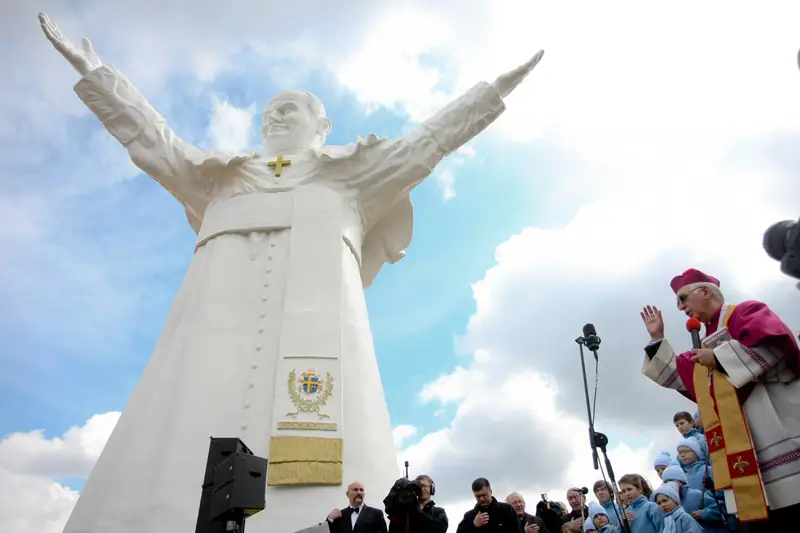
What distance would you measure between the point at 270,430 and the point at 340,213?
2.82 m

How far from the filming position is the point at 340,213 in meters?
7.55

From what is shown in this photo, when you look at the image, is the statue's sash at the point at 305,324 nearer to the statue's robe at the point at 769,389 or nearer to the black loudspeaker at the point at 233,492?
the black loudspeaker at the point at 233,492

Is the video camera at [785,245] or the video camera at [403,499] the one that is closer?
the video camera at [785,245]

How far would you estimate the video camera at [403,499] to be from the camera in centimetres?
469

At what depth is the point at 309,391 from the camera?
610 centimetres

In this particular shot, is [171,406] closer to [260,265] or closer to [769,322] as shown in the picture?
[260,265]

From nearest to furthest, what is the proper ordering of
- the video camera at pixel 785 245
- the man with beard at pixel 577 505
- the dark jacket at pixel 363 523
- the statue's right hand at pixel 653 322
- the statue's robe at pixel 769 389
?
the video camera at pixel 785 245
the statue's robe at pixel 769 389
the statue's right hand at pixel 653 322
the dark jacket at pixel 363 523
the man with beard at pixel 577 505

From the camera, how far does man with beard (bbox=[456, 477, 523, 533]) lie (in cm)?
516

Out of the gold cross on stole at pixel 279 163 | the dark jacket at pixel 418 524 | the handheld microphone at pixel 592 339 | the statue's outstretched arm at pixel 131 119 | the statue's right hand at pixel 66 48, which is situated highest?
the statue's right hand at pixel 66 48

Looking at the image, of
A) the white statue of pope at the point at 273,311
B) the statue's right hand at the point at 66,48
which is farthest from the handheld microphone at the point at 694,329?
the statue's right hand at the point at 66,48

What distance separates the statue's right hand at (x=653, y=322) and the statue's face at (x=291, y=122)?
5865mm

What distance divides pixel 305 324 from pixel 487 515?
2.67 m

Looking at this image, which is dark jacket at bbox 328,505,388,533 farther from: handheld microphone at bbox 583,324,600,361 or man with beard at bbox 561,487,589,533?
man with beard at bbox 561,487,589,533

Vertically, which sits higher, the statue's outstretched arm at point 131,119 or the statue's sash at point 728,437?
the statue's outstretched arm at point 131,119
